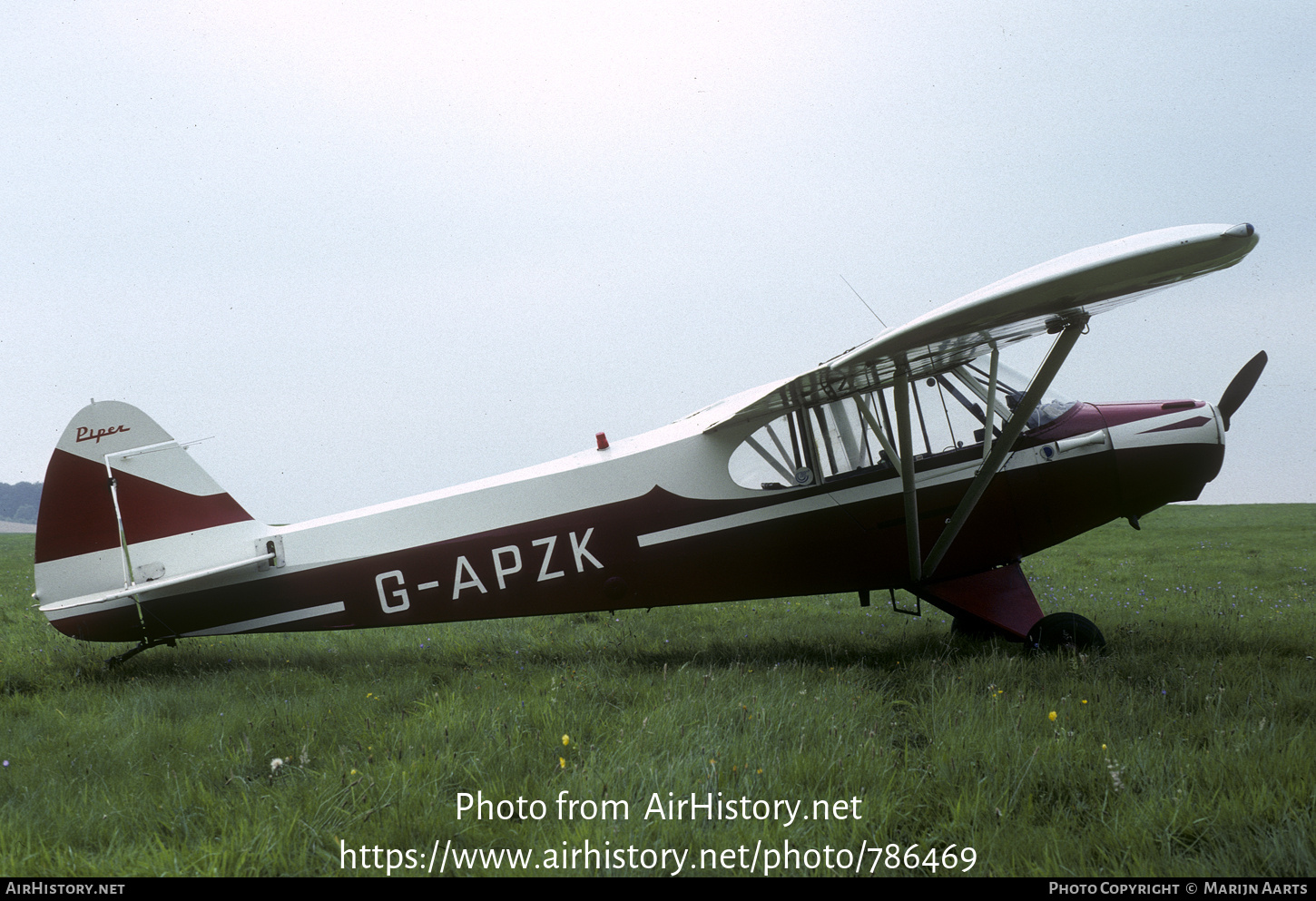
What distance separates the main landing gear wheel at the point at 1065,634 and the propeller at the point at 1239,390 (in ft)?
8.26

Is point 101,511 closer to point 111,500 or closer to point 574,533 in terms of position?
point 111,500

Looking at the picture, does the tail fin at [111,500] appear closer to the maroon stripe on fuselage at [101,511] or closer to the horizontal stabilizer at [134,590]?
the maroon stripe on fuselage at [101,511]

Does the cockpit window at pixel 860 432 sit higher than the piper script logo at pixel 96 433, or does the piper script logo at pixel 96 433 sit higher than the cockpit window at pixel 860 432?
the piper script logo at pixel 96 433

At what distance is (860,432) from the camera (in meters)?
6.18

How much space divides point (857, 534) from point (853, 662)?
1030 millimetres

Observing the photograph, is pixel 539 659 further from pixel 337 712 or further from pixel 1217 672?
pixel 1217 672

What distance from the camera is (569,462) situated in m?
6.16

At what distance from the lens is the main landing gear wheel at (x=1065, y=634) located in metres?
5.74

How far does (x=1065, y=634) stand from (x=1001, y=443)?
5.34ft

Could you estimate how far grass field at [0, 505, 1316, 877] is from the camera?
2766mm

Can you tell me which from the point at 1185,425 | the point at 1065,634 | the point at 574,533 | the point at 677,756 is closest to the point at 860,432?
the point at 1065,634

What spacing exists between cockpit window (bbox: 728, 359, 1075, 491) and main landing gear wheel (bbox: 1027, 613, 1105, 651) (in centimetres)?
154

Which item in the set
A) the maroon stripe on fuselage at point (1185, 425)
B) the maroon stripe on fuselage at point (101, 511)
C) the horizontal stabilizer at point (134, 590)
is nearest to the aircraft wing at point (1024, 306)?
the maroon stripe on fuselage at point (1185, 425)
